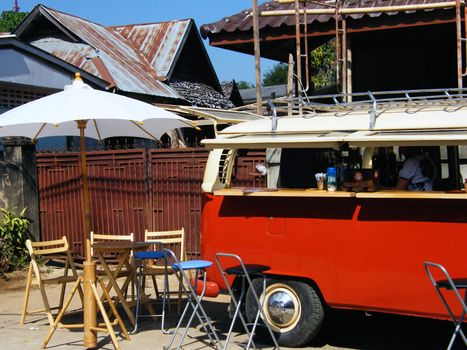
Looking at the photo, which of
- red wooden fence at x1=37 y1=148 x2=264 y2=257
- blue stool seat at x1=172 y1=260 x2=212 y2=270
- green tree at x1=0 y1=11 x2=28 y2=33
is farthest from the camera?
green tree at x1=0 y1=11 x2=28 y2=33

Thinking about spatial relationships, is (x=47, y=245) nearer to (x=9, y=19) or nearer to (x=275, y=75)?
(x=9, y=19)

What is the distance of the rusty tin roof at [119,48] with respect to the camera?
16.5m

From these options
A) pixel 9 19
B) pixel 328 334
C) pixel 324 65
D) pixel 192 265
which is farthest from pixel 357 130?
pixel 9 19

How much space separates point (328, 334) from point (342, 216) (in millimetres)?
1497

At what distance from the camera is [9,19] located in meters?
49.1

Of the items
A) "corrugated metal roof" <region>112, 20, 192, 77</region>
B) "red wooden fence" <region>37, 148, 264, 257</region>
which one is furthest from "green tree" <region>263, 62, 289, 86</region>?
"red wooden fence" <region>37, 148, 264, 257</region>

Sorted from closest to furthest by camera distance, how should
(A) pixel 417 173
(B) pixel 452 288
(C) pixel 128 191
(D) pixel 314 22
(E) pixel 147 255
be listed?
(B) pixel 452 288
(A) pixel 417 173
(E) pixel 147 255
(D) pixel 314 22
(C) pixel 128 191

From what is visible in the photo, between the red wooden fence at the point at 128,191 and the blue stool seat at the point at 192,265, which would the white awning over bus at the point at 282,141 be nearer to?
the blue stool seat at the point at 192,265

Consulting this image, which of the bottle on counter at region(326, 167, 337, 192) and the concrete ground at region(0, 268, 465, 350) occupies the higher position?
the bottle on counter at region(326, 167, 337, 192)

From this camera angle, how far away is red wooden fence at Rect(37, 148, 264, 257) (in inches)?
426

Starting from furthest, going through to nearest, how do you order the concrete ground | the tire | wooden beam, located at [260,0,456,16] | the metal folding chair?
wooden beam, located at [260,0,456,16], the concrete ground, the tire, the metal folding chair

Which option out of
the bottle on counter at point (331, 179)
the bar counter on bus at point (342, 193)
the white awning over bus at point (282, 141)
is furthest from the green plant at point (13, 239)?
the bottle on counter at point (331, 179)

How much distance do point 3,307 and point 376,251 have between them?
5351 millimetres

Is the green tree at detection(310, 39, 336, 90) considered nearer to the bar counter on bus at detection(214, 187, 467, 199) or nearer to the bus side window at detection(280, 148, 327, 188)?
the bus side window at detection(280, 148, 327, 188)
